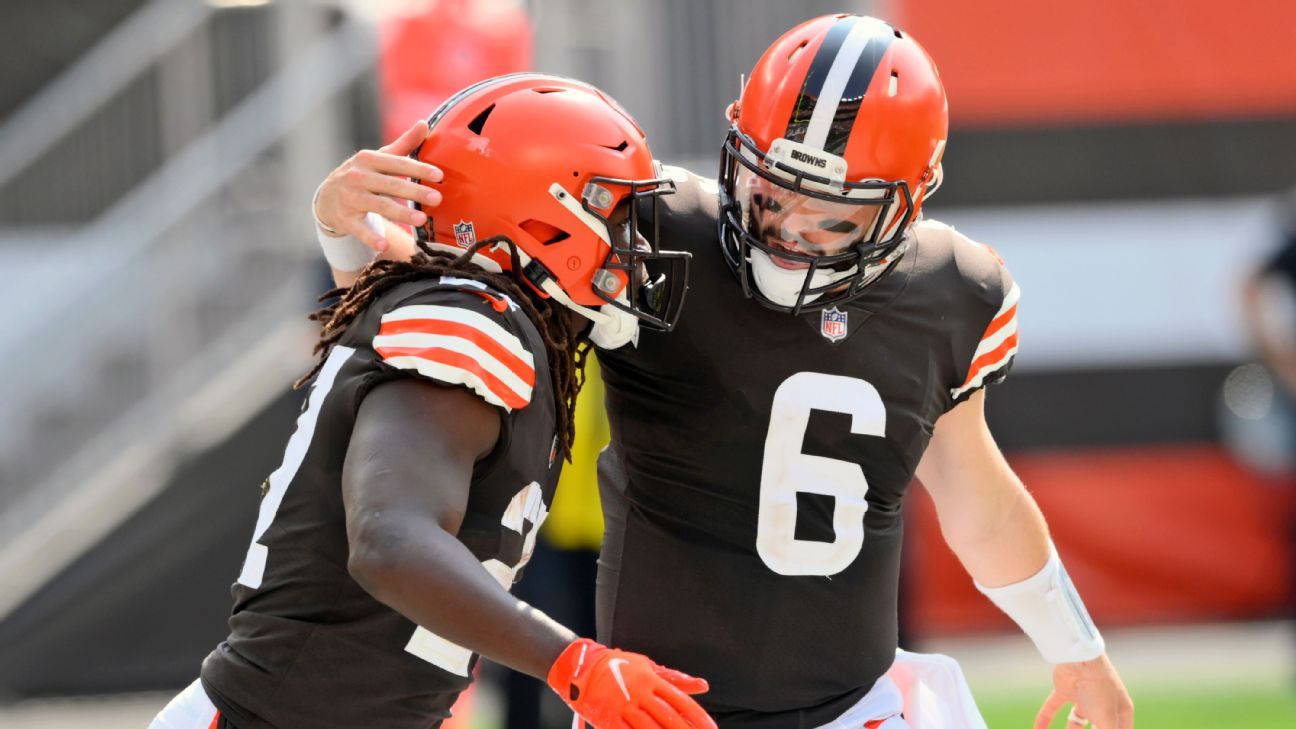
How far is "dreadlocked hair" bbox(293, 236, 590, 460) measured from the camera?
2408 mm

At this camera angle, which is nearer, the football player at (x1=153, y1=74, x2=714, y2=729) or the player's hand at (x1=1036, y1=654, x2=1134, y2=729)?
the football player at (x1=153, y1=74, x2=714, y2=729)

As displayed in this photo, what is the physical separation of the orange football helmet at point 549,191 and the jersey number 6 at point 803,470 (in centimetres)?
27

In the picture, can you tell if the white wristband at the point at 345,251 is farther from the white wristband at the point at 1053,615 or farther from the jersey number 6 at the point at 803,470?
the white wristband at the point at 1053,615

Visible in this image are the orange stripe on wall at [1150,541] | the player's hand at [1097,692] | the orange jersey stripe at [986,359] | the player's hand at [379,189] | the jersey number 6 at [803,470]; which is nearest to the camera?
the player's hand at [379,189]

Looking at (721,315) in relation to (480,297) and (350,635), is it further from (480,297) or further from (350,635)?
(350,635)

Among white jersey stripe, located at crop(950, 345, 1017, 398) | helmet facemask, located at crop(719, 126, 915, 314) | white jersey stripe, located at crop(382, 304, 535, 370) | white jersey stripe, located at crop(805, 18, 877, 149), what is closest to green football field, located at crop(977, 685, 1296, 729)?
white jersey stripe, located at crop(950, 345, 1017, 398)

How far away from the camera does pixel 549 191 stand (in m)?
2.53

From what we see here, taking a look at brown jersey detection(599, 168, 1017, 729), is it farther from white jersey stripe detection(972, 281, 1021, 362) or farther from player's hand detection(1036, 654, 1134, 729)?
player's hand detection(1036, 654, 1134, 729)

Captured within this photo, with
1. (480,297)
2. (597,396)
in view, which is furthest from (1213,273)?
(480,297)

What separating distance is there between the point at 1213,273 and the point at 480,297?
7.02 m

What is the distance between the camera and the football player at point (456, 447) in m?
2.03

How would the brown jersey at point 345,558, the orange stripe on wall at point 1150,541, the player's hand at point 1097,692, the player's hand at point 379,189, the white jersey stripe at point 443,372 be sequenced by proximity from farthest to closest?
the orange stripe on wall at point 1150,541 < the player's hand at point 1097,692 < the player's hand at point 379,189 < the brown jersey at point 345,558 < the white jersey stripe at point 443,372

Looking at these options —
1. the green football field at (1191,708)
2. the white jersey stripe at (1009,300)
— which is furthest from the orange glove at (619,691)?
the green football field at (1191,708)

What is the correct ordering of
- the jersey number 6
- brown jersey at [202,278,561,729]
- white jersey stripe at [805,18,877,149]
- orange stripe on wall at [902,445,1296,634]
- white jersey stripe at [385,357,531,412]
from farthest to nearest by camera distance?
orange stripe on wall at [902,445,1296,634] < the jersey number 6 < white jersey stripe at [805,18,877,149] < brown jersey at [202,278,561,729] < white jersey stripe at [385,357,531,412]
